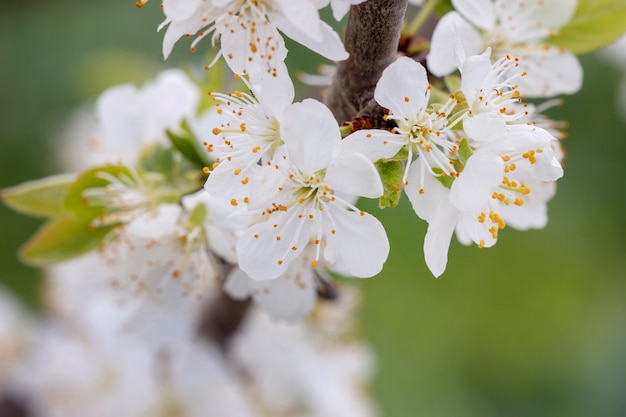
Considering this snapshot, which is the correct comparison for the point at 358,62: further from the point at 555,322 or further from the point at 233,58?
the point at 555,322

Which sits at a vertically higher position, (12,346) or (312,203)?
→ (312,203)

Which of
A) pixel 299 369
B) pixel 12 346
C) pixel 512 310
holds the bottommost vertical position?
pixel 512 310

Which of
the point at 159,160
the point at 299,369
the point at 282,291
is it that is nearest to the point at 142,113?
the point at 159,160

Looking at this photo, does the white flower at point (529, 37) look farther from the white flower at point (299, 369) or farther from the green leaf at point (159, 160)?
the white flower at point (299, 369)

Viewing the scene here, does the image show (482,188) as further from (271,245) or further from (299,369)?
(299,369)

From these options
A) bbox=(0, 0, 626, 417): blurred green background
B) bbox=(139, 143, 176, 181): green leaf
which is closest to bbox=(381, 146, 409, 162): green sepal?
bbox=(139, 143, 176, 181): green leaf

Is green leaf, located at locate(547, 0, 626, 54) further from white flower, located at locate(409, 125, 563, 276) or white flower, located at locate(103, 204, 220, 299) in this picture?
white flower, located at locate(103, 204, 220, 299)

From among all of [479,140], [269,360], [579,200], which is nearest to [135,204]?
[479,140]
